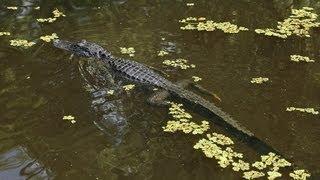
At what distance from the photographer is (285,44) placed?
8039mm

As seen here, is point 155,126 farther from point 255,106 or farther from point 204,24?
point 204,24

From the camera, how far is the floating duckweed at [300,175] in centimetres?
468

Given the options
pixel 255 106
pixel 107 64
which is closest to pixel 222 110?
pixel 255 106

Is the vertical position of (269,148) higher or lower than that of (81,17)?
higher

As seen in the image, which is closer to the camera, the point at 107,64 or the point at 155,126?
the point at 155,126

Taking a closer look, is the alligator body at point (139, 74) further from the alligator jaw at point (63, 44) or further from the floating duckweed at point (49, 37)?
the floating duckweed at point (49, 37)

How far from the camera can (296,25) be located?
8828 mm

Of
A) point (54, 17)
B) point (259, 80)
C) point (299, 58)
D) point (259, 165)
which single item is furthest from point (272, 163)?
point (54, 17)

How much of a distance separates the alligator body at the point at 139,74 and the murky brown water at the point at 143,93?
6.9 inches

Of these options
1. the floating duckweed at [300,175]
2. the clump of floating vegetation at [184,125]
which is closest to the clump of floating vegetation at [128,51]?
the clump of floating vegetation at [184,125]

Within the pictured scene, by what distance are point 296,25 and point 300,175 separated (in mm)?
4705

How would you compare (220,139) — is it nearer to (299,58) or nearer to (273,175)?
(273,175)

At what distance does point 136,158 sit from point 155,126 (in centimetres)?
66

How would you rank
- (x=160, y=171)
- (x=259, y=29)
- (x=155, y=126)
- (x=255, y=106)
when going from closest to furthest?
(x=160, y=171) < (x=155, y=126) < (x=255, y=106) < (x=259, y=29)
